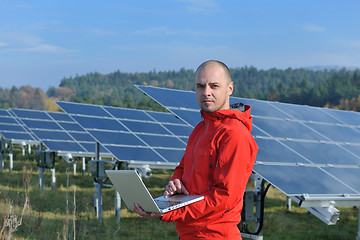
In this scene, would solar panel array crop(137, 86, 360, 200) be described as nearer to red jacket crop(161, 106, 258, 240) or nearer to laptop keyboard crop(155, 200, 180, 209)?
red jacket crop(161, 106, 258, 240)

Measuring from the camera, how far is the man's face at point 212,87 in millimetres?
3195

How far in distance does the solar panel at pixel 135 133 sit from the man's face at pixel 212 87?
26.2 ft

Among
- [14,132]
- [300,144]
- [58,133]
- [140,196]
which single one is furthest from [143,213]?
[14,132]

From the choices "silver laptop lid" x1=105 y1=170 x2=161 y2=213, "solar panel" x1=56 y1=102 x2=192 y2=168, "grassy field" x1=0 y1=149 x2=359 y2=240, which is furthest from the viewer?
"solar panel" x1=56 y1=102 x2=192 y2=168

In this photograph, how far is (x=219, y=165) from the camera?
121 inches

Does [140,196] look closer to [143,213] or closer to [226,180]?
[143,213]

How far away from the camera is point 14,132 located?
2458 centimetres

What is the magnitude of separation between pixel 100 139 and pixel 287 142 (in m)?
5.29

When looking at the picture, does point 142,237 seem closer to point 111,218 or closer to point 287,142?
point 111,218

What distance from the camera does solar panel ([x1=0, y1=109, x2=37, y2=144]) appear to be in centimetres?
2351

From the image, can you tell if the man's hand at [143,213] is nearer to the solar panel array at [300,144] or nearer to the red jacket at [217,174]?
the red jacket at [217,174]

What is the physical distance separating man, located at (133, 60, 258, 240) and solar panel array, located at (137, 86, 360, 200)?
3.10 meters

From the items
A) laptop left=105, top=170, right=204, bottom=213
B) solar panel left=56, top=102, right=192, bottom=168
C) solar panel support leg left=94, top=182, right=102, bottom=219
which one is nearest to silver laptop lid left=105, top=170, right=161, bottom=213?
laptop left=105, top=170, right=204, bottom=213

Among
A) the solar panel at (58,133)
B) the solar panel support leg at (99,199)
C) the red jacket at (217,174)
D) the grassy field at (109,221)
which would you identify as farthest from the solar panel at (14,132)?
the red jacket at (217,174)
